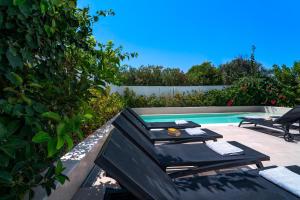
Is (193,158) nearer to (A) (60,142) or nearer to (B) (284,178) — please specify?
(B) (284,178)

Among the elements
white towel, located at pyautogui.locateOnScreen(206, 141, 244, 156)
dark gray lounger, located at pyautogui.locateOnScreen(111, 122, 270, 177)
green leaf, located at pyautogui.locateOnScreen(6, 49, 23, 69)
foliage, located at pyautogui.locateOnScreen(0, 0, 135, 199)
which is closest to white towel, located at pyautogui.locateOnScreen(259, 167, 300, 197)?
dark gray lounger, located at pyautogui.locateOnScreen(111, 122, 270, 177)

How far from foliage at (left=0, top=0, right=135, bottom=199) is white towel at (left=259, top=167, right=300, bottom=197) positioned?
8.36 feet

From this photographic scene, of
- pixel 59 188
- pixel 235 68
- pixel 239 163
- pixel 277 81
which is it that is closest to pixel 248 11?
pixel 235 68

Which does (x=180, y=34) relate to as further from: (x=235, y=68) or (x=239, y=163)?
(x=239, y=163)

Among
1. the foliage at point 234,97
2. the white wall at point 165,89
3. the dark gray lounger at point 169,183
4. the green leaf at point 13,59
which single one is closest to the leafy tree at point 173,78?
the white wall at point 165,89

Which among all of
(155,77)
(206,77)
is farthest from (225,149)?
(206,77)

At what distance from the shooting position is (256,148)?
7.28 m

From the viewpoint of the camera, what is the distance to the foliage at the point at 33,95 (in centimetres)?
121

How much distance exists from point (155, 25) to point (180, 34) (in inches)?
158

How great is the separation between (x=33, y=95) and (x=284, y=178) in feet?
10.5

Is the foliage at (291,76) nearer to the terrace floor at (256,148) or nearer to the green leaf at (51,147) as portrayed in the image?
the terrace floor at (256,148)

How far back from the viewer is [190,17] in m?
27.3

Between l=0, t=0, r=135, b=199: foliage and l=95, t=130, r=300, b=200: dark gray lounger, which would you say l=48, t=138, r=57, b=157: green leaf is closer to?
l=0, t=0, r=135, b=199: foliage

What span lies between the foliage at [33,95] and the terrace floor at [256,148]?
2.06 meters
